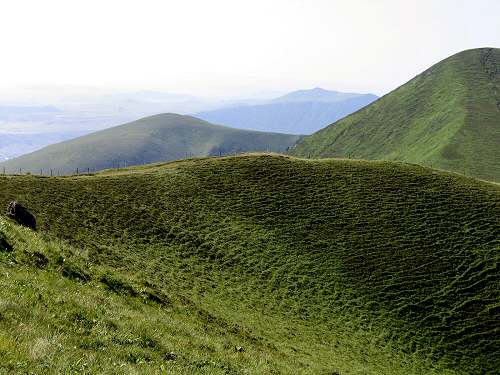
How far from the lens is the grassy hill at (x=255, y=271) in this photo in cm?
1639

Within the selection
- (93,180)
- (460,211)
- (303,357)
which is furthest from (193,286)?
(460,211)

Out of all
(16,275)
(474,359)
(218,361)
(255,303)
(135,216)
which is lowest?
(474,359)

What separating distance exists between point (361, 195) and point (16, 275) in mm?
56947

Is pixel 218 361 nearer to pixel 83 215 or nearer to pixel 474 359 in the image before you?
pixel 474 359

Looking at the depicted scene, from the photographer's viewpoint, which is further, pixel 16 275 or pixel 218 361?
pixel 218 361

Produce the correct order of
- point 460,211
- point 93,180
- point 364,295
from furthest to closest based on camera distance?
point 93,180
point 460,211
point 364,295

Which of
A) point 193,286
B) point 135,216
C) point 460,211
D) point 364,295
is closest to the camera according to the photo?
point 193,286

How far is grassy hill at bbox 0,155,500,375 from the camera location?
1639 centimetres

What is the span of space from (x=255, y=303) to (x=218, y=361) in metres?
24.8

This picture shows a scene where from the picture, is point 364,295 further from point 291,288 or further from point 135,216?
point 135,216

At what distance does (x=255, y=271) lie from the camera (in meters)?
49.9

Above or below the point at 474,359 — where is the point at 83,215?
above

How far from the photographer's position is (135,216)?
57125 millimetres

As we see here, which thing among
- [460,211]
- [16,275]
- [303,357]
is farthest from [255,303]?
[460,211]
